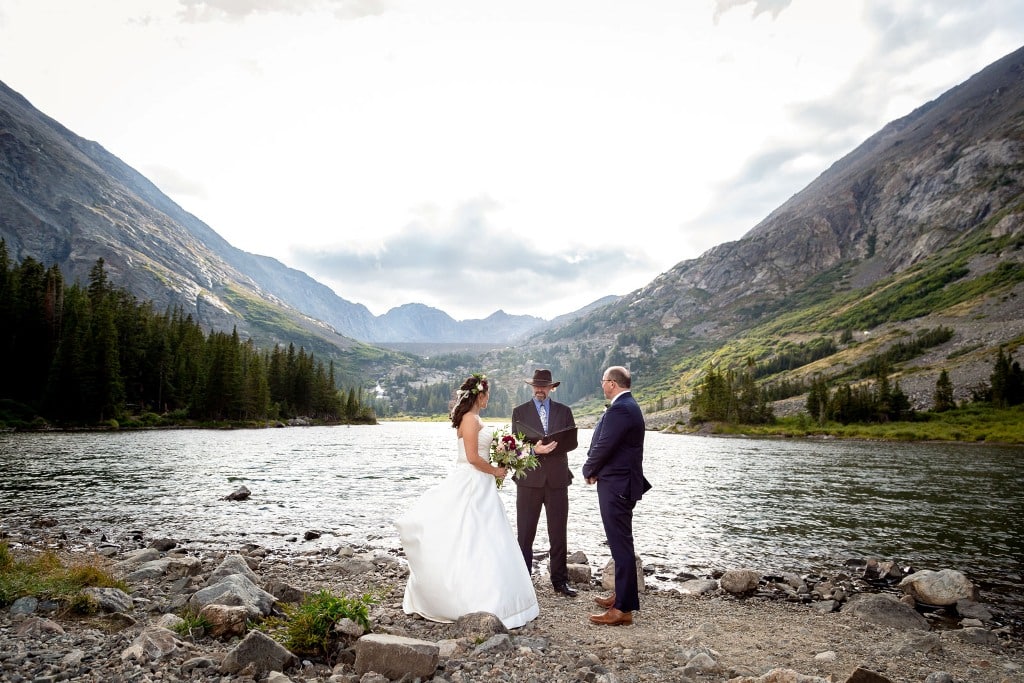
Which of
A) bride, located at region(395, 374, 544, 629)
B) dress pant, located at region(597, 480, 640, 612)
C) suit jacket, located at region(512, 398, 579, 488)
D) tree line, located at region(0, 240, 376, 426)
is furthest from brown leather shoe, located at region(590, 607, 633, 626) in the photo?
tree line, located at region(0, 240, 376, 426)

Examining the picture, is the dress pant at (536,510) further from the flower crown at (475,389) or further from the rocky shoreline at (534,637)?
the flower crown at (475,389)

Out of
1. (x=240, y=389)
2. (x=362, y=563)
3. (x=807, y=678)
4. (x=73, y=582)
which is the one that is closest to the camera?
(x=807, y=678)

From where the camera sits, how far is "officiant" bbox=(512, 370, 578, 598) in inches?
461

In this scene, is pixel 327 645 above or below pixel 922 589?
above

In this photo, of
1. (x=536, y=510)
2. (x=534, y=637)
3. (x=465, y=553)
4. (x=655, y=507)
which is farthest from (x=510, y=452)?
(x=655, y=507)

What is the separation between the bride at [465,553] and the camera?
9.41 metres

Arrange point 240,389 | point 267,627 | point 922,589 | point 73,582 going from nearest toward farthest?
point 267,627 → point 73,582 → point 922,589 → point 240,389

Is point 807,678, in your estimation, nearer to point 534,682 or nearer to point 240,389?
point 534,682

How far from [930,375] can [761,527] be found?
15781 cm

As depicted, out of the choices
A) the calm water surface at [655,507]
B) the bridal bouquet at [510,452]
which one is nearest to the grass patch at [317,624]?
the bridal bouquet at [510,452]

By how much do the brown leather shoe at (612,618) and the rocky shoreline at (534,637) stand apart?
201mm

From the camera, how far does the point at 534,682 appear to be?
23.3ft

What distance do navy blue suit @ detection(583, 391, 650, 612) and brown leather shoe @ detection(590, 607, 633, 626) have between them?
3.05ft

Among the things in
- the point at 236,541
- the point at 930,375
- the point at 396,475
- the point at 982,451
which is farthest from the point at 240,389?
the point at 930,375
